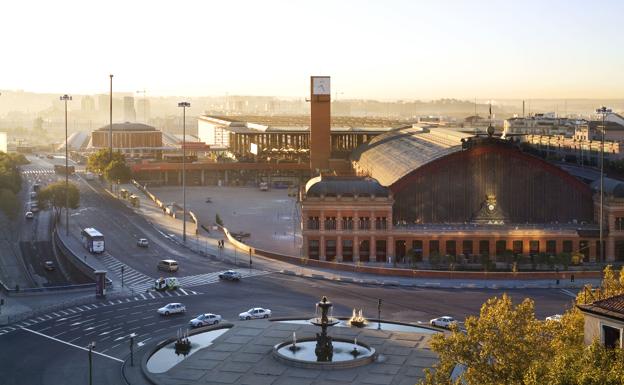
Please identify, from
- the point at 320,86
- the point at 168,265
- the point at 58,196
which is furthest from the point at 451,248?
the point at 320,86

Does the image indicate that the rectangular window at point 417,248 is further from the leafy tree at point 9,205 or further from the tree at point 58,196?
the leafy tree at point 9,205

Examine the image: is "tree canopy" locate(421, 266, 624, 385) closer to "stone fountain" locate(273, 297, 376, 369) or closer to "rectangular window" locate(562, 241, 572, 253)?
"stone fountain" locate(273, 297, 376, 369)

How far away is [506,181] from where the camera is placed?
3925 inches

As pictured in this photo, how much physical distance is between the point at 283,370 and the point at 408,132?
115691 millimetres

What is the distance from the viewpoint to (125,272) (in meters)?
87.2

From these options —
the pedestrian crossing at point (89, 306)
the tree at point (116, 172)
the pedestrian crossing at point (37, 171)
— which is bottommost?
the pedestrian crossing at point (89, 306)

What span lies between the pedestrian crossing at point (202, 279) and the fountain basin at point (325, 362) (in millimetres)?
25191

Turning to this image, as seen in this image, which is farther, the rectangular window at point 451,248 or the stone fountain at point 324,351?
the rectangular window at point 451,248

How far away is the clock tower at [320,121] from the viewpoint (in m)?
155

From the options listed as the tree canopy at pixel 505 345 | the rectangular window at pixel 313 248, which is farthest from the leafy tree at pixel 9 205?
the tree canopy at pixel 505 345

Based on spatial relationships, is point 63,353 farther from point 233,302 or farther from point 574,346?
point 574,346

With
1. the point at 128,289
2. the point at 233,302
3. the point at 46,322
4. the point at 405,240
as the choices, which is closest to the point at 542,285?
the point at 405,240

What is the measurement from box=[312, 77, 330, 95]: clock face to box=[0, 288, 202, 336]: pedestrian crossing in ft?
265

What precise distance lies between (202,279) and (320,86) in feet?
256
